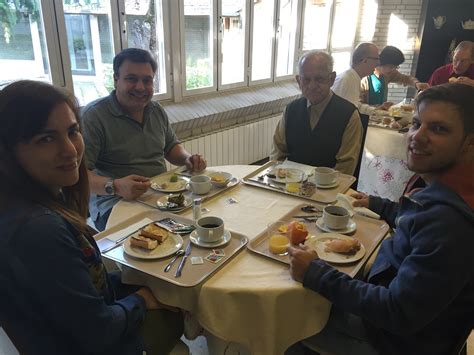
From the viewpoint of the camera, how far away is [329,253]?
1159mm

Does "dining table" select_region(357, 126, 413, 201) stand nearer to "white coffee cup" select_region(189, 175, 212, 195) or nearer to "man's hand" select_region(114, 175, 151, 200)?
"white coffee cup" select_region(189, 175, 212, 195)

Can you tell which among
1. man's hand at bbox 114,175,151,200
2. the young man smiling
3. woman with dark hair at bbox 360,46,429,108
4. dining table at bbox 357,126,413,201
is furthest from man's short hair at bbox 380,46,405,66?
man's hand at bbox 114,175,151,200

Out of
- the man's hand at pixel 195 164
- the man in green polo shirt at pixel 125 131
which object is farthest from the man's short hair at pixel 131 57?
Answer: the man's hand at pixel 195 164

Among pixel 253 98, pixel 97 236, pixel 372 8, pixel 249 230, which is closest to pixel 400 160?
pixel 253 98

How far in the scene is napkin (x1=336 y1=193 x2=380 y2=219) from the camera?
142cm

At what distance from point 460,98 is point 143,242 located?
1.00 meters

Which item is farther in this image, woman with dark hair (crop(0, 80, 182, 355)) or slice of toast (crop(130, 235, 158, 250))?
slice of toast (crop(130, 235, 158, 250))

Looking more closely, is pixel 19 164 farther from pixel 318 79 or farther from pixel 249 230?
pixel 318 79

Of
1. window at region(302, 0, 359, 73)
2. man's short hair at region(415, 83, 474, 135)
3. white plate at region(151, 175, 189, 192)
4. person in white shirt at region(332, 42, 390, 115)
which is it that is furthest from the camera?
window at region(302, 0, 359, 73)

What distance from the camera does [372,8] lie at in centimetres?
573

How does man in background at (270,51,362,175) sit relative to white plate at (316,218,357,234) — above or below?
above

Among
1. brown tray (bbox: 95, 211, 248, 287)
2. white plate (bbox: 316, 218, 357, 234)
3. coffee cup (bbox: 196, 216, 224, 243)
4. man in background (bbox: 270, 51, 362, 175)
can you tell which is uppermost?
man in background (bbox: 270, 51, 362, 175)

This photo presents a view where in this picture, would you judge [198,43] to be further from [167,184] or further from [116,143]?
[167,184]

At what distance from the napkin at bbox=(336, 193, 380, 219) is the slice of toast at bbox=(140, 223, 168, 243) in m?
0.71
